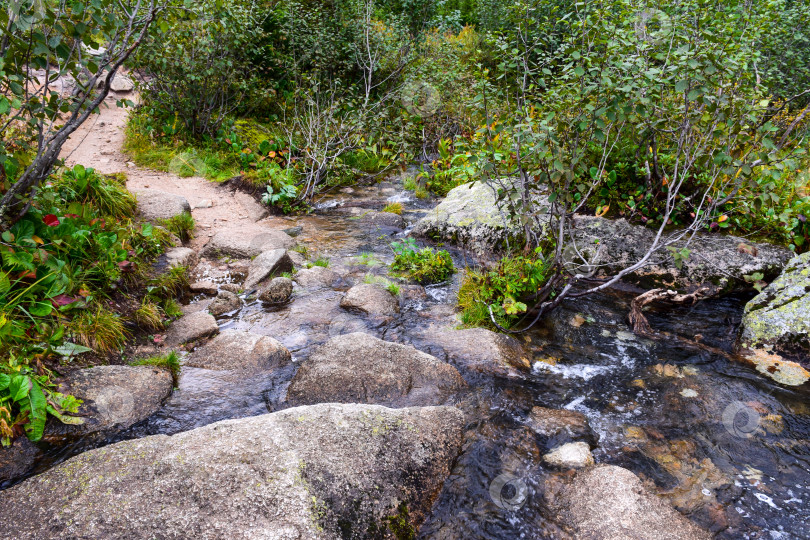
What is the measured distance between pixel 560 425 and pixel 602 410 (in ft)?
1.67

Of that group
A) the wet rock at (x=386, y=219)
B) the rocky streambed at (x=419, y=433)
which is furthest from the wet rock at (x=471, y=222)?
the rocky streambed at (x=419, y=433)

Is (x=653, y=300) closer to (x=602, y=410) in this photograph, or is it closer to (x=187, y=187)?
(x=602, y=410)

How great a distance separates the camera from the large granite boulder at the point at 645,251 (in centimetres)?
601

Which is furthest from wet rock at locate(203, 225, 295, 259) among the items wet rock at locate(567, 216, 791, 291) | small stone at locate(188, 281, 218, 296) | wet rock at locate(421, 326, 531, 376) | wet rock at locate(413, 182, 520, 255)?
wet rock at locate(567, 216, 791, 291)

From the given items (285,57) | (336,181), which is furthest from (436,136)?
(285,57)

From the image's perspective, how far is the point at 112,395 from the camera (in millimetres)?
3598

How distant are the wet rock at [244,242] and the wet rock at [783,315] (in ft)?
21.0

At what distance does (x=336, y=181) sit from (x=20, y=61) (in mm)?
7876

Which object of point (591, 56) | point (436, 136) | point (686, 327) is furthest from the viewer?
point (436, 136)

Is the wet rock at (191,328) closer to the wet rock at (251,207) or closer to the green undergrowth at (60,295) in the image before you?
the green undergrowth at (60,295)

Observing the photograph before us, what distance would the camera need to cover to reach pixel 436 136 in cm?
1332

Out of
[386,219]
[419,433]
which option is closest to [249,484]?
[419,433]

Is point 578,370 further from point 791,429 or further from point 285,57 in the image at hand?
point 285,57

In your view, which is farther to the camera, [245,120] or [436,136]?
[436,136]
